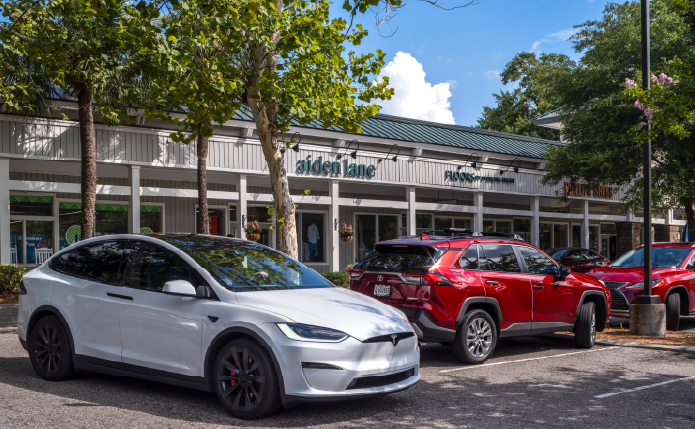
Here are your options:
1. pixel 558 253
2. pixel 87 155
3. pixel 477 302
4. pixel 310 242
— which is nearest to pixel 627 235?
pixel 558 253

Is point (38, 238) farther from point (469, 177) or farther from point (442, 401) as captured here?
point (442, 401)

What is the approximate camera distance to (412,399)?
250 inches

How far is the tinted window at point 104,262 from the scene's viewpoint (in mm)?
6559

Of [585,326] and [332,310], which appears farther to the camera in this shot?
[585,326]

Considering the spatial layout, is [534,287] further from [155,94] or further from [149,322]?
[155,94]

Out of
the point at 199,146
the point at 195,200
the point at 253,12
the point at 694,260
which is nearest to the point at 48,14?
the point at 253,12

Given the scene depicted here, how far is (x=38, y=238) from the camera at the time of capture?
18578 mm

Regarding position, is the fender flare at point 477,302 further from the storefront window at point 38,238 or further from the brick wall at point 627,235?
the brick wall at point 627,235

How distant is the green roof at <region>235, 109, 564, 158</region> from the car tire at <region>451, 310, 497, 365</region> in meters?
12.7

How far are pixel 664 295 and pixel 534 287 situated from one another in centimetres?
434

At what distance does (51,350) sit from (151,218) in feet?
46.4

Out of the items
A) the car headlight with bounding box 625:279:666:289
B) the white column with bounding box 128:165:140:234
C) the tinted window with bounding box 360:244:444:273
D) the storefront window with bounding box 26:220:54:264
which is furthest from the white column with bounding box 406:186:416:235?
the tinted window with bounding box 360:244:444:273

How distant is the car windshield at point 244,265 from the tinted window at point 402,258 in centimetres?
177

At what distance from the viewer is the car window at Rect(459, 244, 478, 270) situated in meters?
8.42
